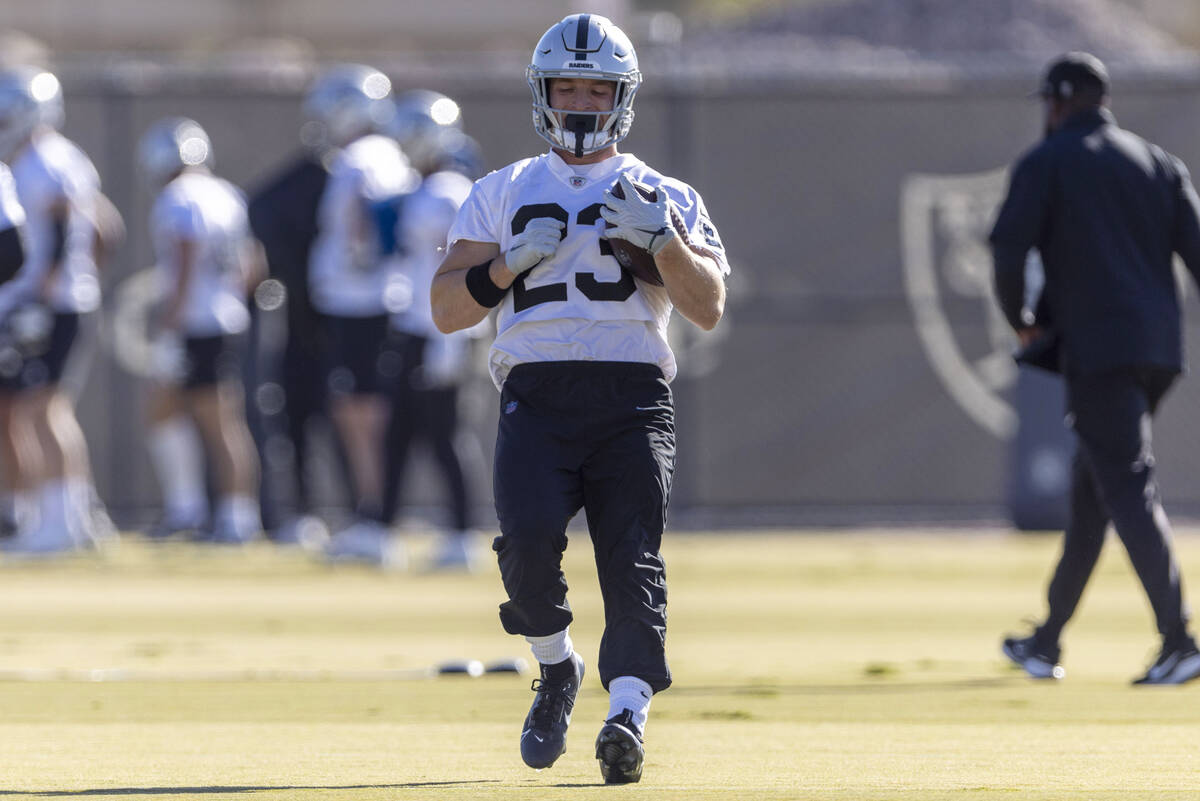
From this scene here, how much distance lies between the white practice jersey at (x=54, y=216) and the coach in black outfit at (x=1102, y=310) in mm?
6481

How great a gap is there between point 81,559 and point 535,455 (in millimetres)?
8030

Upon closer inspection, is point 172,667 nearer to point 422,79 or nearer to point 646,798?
point 646,798

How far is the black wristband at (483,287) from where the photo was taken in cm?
591

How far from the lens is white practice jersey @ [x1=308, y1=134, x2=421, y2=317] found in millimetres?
12992

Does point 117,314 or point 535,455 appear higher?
point 535,455

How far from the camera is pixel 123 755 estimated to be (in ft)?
20.4

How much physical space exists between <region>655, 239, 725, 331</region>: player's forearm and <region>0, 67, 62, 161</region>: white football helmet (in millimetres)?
7869

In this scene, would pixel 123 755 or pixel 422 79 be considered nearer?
pixel 123 755

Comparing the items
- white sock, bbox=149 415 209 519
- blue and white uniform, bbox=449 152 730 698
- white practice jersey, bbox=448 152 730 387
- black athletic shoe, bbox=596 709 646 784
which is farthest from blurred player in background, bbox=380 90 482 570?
black athletic shoe, bbox=596 709 646 784

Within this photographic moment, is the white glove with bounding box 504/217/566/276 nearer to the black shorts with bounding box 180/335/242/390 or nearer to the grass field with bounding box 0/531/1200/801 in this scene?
the grass field with bounding box 0/531/1200/801

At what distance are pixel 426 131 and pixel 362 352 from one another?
134 centimetres

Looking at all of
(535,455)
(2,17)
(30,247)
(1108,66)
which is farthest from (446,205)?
(2,17)

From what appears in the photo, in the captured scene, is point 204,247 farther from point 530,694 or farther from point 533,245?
point 533,245

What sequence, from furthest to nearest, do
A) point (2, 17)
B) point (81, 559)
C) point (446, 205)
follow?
1. point (2, 17)
2. point (81, 559)
3. point (446, 205)
